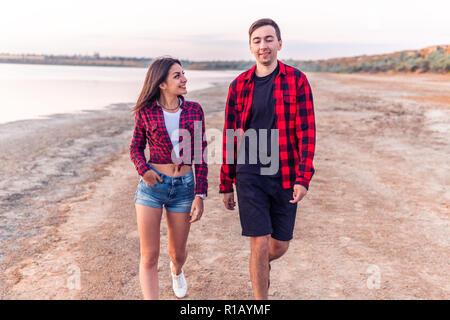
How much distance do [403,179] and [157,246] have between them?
587cm

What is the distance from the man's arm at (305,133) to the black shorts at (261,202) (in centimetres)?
18

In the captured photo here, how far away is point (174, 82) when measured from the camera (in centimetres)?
287

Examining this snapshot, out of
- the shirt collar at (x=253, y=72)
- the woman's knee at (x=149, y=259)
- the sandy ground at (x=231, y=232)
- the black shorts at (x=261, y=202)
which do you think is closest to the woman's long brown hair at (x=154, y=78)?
the shirt collar at (x=253, y=72)

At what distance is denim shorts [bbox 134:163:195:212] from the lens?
287 cm

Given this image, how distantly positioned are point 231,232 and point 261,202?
2054 mm

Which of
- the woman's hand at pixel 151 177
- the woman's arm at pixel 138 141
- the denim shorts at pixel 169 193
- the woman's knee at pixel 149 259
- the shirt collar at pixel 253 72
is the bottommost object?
the woman's knee at pixel 149 259

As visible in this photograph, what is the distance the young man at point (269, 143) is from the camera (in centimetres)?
289

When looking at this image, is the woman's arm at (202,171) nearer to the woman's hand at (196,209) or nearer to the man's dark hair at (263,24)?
the woman's hand at (196,209)

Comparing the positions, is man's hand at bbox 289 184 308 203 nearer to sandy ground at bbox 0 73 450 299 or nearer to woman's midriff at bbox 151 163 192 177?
woman's midriff at bbox 151 163 192 177

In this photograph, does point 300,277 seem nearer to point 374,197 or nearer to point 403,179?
point 374,197

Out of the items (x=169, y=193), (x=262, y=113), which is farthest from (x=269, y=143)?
(x=169, y=193)

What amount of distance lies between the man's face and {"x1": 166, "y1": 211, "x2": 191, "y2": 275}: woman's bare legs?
1.35m

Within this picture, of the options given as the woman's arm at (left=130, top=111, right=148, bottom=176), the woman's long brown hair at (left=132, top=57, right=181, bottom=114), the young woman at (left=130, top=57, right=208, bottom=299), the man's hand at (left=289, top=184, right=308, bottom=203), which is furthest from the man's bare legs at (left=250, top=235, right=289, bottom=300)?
the woman's long brown hair at (left=132, top=57, right=181, bottom=114)
